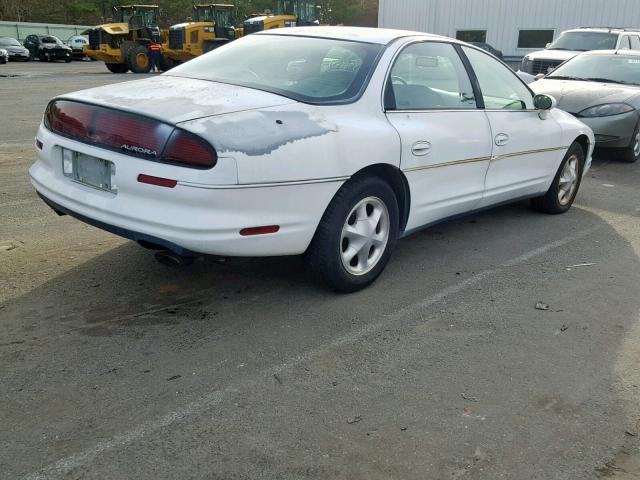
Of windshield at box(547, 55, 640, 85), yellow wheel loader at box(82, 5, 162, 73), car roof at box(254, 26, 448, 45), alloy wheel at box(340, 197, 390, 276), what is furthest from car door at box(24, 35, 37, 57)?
alloy wheel at box(340, 197, 390, 276)

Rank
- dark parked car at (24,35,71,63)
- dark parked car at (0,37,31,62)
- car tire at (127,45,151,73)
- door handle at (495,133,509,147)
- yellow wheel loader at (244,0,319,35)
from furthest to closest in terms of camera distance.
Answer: dark parked car at (24,35,71,63) → dark parked car at (0,37,31,62) → car tire at (127,45,151,73) → yellow wheel loader at (244,0,319,35) → door handle at (495,133,509,147)

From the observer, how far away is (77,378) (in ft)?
10.1

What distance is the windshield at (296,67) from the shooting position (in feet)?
13.2

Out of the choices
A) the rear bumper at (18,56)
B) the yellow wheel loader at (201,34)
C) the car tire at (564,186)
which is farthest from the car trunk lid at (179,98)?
the rear bumper at (18,56)

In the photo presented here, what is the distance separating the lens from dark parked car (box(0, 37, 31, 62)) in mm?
33444

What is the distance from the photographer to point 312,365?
10.9ft

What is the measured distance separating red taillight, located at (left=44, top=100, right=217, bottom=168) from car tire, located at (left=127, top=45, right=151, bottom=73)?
25405 millimetres

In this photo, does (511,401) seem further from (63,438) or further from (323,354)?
(63,438)

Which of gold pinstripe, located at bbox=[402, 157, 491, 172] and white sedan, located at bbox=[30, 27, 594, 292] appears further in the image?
gold pinstripe, located at bbox=[402, 157, 491, 172]

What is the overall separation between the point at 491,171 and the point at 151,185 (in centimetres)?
280

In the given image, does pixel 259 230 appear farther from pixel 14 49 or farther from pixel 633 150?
pixel 14 49

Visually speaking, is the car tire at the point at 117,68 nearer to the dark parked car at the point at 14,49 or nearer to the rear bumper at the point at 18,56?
the dark parked car at the point at 14,49

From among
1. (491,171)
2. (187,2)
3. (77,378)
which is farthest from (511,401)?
(187,2)

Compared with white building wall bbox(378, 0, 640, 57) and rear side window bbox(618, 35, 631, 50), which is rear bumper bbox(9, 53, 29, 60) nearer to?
white building wall bbox(378, 0, 640, 57)
